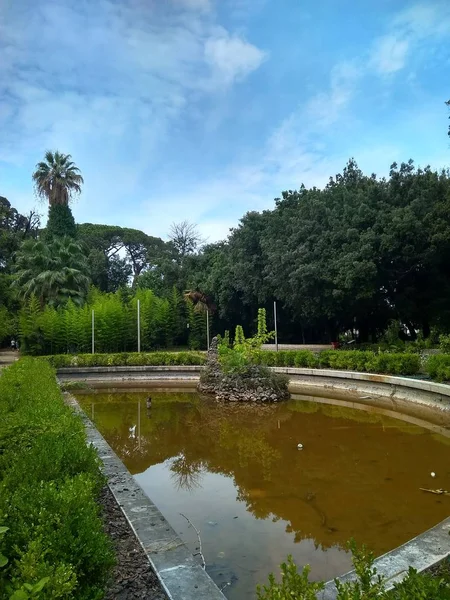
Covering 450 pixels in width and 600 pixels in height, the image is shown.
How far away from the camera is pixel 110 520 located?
148 inches

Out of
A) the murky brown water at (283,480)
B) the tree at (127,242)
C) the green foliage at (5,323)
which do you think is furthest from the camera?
the tree at (127,242)

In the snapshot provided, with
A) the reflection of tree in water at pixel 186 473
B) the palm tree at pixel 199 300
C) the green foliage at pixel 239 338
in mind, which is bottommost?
the reflection of tree in water at pixel 186 473

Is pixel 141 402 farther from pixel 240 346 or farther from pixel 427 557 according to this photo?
pixel 427 557

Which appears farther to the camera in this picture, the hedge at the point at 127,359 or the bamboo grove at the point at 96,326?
the bamboo grove at the point at 96,326

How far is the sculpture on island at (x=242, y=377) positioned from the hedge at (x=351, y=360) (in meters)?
0.54

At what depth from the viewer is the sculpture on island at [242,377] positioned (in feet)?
38.6

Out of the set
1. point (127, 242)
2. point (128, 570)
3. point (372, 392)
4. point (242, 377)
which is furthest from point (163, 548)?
point (127, 242)

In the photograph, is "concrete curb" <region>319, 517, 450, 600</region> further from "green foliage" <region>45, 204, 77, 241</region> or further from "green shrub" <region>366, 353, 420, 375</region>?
"green foliage" <region>45, 204, 77, 241</region>

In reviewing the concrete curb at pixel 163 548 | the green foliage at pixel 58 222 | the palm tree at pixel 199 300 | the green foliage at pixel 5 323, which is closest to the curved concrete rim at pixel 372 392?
the concrete curb at pixel 163 548

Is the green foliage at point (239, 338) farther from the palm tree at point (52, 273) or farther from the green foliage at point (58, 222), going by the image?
the green foliage at point (58, 222)

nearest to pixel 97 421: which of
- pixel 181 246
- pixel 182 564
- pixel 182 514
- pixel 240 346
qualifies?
pixel 240 346

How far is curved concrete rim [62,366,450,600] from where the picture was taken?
3.13m

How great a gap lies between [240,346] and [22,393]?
25.0ft

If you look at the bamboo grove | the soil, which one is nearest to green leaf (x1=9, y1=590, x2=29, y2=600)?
the soil
